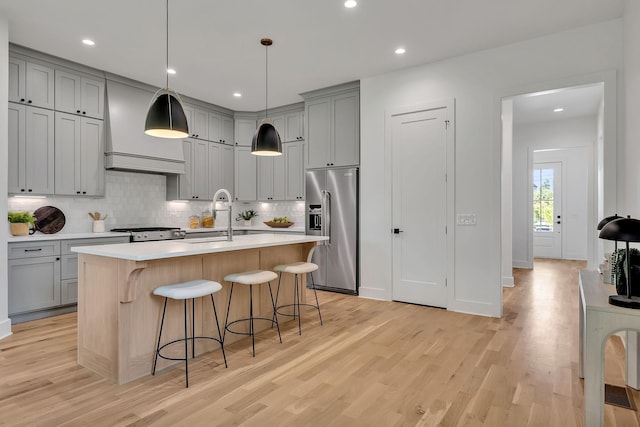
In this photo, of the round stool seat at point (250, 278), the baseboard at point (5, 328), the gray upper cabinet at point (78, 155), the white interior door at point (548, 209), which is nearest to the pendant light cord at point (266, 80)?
the gray upper cabinet at point (78, 155)

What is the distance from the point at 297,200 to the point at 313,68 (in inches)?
93.6

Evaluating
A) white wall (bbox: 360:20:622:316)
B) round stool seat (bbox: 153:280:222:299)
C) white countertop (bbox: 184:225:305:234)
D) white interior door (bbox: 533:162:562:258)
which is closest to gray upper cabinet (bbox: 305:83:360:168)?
white wall (bbox: 360:20:622:316)

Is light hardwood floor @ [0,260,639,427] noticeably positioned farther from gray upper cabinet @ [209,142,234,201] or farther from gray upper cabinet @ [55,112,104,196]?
gray upper cabinet @ [209,142,234,201]

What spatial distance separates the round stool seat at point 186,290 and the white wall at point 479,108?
2.77m

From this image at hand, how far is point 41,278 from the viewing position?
158 inches

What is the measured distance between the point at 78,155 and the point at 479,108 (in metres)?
4.85

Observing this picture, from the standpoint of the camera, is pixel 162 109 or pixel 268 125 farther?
pixel 268 125

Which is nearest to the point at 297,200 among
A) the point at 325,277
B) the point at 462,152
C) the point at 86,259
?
the point at 325,277

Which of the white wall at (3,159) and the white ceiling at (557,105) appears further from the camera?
the white ceiling at (557,105)

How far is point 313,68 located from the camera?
187 inches

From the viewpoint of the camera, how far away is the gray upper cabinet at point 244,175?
22.1 ft

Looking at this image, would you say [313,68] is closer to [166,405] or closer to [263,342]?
[263,342]

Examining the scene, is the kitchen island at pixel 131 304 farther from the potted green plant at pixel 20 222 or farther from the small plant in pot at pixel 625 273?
the small plant in pot at pixel 625 273

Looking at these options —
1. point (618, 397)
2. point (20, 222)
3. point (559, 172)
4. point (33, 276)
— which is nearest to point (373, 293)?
point (618, 397)
